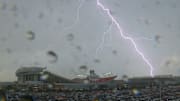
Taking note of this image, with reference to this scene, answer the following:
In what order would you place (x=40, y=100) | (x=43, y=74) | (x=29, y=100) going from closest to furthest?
(x=29, y=100) → (x=40, y=100) → (x=43, y=74)

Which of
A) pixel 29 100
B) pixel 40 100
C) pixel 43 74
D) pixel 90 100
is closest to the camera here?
pixel 29 100

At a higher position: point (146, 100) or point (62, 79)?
point (62, 79)

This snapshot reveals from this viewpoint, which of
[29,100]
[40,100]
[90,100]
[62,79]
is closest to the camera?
[29,100]

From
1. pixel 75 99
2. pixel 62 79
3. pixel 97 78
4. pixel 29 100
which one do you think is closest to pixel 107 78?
pixel 97 78

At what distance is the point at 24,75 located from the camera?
293 feet

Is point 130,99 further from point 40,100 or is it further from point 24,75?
point 24,75

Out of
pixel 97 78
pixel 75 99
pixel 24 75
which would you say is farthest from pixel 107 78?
pixel 75 99

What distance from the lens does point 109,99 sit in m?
34.8

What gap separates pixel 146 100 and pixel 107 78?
5760 centimetres

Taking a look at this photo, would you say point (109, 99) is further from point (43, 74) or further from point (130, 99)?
point (43, 74)

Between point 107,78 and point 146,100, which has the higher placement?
point 107,78

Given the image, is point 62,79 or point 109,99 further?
point 62,79

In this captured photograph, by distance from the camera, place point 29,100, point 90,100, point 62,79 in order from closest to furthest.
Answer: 1. point 29,100
2. point 90,100
3. point 62,79

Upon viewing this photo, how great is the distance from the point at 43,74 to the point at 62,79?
10.3 m
